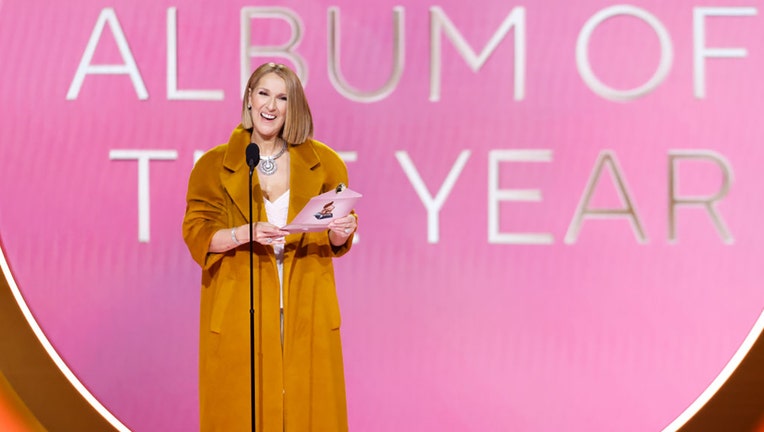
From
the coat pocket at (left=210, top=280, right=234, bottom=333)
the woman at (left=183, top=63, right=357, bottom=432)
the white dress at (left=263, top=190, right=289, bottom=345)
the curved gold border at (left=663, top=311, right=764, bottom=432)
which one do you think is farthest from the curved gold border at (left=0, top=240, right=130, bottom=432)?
the curved gold border at (left=663, top=311, right=764, bottom=432)

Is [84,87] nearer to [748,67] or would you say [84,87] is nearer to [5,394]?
[5,394]

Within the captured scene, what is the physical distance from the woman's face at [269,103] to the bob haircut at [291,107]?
2 centimetres

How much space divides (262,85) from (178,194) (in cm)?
109

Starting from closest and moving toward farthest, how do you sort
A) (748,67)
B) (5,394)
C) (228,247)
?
(228,247) < (748,67) < (5,394)

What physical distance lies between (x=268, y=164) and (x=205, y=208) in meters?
0.27

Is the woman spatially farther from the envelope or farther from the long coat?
the envelope

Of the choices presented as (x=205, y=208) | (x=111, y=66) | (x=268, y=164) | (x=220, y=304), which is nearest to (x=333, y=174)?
(x=268, y=164)

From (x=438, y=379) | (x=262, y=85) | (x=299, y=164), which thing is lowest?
(x=438, y=379)

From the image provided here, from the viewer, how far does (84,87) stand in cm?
413

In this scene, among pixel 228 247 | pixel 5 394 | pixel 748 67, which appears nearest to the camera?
pixel 228 247

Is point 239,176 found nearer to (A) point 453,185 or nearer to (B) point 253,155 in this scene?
(B) point 253,155

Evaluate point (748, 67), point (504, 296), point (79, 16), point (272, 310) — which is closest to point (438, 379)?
point (504, 296)

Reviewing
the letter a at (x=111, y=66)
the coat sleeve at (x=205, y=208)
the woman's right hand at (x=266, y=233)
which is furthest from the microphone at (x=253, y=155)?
the letter a at (x=111, y=66)

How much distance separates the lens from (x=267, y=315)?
3.18 meters
